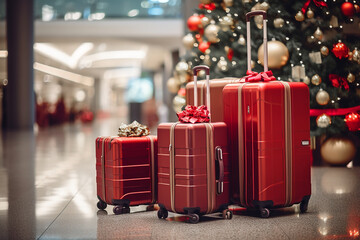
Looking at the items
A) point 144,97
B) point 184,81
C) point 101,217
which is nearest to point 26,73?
point 144,97

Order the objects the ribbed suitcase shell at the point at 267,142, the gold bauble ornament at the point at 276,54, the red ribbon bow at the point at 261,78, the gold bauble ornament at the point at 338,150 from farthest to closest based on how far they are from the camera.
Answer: the gold bauble ornament at the point at 338,150 → the gold bauble ornament at the point at 276,54 → the red ribbon bow at the point at 261,78 → the ribbed suitcase shell at the point at 267,142

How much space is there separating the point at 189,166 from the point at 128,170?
0.56 metres

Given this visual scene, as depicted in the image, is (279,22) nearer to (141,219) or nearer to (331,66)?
(331,66)

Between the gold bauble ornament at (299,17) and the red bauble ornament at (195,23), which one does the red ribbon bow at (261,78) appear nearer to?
the gold bauble ornament at (299,17)

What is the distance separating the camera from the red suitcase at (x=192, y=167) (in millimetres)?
3262

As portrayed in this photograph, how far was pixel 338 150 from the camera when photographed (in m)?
6.28

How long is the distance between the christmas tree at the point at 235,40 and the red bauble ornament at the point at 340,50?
0.47 metres

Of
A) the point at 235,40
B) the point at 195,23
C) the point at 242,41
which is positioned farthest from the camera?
the point at 195,23

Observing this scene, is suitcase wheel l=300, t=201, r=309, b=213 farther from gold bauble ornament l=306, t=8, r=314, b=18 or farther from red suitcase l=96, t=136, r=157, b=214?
gold bauble ornament l=306, t=8, r=314, b=18

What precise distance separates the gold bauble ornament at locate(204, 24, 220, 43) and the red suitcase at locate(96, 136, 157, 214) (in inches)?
131

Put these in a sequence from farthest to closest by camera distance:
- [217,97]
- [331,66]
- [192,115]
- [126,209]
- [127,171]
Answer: [331,66]
[217,97]
[126,209]
[127,171]
[192,115]

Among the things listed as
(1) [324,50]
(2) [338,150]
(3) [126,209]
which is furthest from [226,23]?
(3) [126,209]

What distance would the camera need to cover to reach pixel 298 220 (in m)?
3.40

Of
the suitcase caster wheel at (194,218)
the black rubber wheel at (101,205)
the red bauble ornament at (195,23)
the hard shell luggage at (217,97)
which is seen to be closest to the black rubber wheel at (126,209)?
the black rubber wheel at (101,205)
